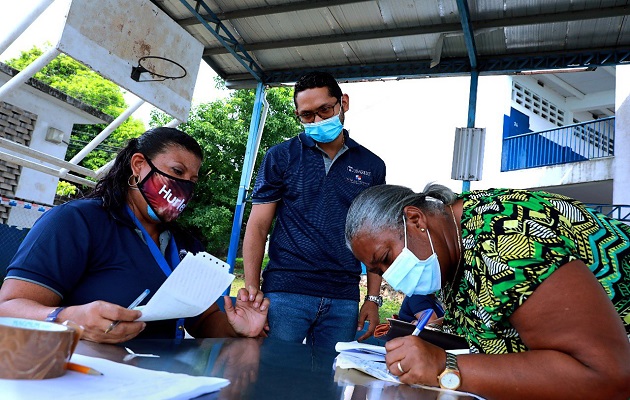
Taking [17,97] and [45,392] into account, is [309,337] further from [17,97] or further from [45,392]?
[17,97]

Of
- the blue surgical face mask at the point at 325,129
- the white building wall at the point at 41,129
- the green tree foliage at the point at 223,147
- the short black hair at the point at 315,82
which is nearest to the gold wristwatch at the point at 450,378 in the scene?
the blue surgical face mask at the point at 325,129

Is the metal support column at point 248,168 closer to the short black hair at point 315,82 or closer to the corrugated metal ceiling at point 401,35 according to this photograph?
the corrugated metal ceiling at point 401,35

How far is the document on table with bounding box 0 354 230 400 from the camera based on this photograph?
2.41 ft

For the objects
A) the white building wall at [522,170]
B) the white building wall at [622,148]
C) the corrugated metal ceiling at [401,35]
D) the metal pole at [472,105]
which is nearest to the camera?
the corrugated metal ceiling at [401,35]

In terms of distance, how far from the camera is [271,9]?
21.5ft

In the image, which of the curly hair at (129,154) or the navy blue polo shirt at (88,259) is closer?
the navy blue polo shirt at (88,259)

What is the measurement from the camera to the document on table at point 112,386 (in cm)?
73

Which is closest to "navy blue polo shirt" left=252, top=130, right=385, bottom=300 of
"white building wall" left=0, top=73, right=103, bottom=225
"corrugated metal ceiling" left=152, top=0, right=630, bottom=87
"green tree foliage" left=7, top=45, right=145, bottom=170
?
"corrugated metal ceiling" left=152, top=0, right=630, bottom=87

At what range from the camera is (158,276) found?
1.71 m

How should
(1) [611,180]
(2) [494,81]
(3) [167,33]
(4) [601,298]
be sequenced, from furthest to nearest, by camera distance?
(2) [494,81] < (1) [611,180] < (3) [167,33] < (4) [601,298]

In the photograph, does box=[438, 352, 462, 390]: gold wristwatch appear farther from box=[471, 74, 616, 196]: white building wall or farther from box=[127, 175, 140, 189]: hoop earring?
box=[471, 74, 616, 196]: white building wall

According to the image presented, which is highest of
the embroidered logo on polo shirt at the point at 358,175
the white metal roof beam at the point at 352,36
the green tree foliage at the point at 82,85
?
the green tree foliage at the point at 82,85

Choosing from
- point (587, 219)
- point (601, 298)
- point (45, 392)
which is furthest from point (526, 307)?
point (45, 392)

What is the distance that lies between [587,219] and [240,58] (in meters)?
6.66
